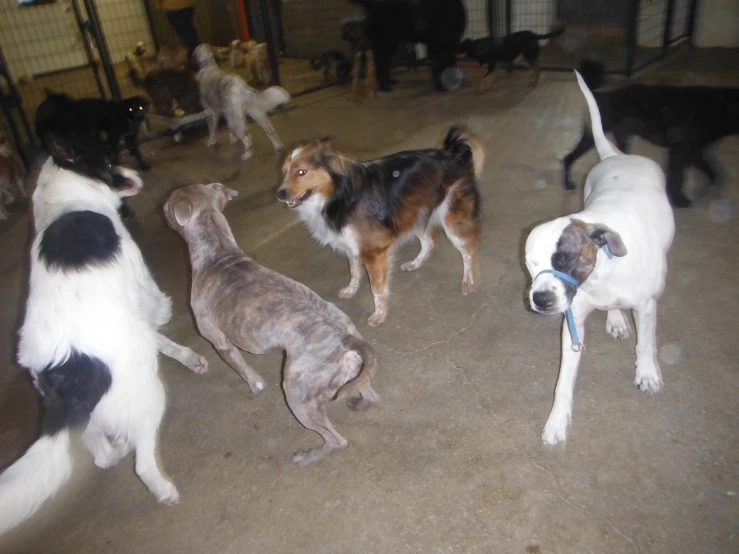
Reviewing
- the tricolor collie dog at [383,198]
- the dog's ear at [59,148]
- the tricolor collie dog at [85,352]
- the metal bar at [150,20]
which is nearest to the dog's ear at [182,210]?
the tricolor collie dog at [85,352]

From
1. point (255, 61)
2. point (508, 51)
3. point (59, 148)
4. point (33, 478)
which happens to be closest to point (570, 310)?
point (33, 478)

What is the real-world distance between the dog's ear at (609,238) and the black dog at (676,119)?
2.47 meters

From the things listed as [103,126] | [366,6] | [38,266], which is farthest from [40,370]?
[366,6]

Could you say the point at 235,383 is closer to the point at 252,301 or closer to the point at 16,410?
the point at 252,301

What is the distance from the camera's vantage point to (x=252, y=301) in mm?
2330

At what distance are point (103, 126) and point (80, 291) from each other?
12.6ft

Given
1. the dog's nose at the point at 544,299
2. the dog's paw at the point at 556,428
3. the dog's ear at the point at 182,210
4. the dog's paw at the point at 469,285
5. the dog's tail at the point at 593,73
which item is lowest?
the dog's paw at the point at 556,428

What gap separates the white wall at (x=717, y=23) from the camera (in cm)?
773

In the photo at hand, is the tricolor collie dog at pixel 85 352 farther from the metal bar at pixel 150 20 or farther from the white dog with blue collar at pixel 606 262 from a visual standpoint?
the metal bar at pixel 150 20

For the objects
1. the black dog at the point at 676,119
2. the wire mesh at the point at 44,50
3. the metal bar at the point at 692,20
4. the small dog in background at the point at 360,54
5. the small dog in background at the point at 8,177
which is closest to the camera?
the black dog at the point at 676,119

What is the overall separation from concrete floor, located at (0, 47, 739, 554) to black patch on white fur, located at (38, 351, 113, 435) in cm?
66

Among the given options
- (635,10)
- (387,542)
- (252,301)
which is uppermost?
(635,10)

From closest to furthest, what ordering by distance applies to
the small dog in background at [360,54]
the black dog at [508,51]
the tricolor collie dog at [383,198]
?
the tricolor collie dog at [383,198] < the black dog at [508,51] < the small dog in background at [360,54]

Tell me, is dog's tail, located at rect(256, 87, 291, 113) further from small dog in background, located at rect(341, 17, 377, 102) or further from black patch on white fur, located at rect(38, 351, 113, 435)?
black patch on white fur, located at rect(38, 351, 113, 435)
